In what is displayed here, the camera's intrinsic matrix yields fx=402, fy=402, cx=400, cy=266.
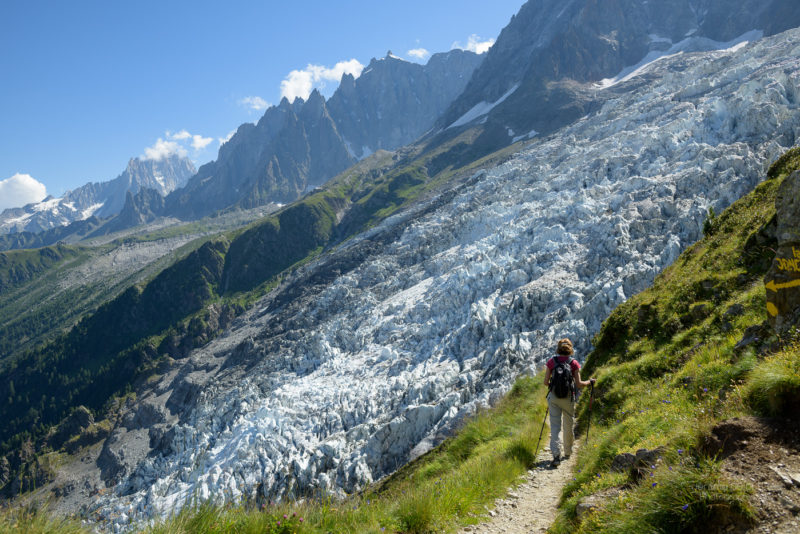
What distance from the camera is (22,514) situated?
4.74 meters

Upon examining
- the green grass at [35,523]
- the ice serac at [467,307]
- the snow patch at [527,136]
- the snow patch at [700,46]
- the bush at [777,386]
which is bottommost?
the ice serac at [467,307]

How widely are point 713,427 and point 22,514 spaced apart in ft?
26.9

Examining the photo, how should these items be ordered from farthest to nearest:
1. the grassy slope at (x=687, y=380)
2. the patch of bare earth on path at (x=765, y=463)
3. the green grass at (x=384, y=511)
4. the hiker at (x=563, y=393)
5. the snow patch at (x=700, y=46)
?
the snow patch at (x=700, y=46), the hiker at (x=563, y=393), the green grass at (x=384, y=511), the grassy slope at (x=687, y=380), the patch of bare earth on path at (x=765, y=463)

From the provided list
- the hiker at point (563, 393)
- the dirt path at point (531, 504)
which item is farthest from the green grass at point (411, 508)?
the hiker at point (563, 393)

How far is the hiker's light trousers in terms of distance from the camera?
30.5 ft

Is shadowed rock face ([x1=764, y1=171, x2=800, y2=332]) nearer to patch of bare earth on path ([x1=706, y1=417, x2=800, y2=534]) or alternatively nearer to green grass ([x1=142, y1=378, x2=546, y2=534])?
patch of bare earth on path ([x1=706, y1=417, x2=800, y2=534])

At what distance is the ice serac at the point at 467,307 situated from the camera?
38844 millimetres

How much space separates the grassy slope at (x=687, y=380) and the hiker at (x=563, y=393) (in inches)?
25.1

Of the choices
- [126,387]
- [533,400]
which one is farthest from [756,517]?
[126,387]

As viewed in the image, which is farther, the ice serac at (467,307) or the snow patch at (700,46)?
the snow patch at (700,46)

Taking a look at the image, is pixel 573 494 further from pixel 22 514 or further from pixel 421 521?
pixel 22 514

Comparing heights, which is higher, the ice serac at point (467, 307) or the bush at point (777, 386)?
the bush at point (777, 386)

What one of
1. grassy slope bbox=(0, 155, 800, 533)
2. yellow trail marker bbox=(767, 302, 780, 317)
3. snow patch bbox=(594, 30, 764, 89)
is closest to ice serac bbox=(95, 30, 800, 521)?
grassy slope bbox=(0, 155, 800, 533)

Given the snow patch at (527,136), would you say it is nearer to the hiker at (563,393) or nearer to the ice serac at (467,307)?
the ice serac at (467,307)
